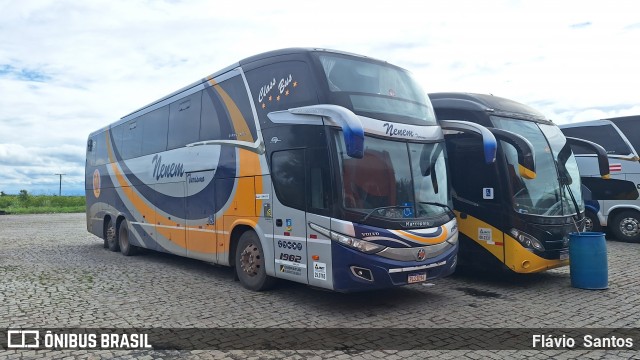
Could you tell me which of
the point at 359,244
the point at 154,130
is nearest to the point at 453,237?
the point at 359,244

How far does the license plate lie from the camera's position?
693cm

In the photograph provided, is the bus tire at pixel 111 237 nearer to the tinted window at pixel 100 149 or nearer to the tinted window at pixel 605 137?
the tinted window at pixel 100 149

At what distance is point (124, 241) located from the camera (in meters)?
14.3

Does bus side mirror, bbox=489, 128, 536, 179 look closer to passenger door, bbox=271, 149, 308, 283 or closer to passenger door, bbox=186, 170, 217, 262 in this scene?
passenger door, bbox=271, 149, 308, 283

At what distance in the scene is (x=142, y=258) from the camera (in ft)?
44.5

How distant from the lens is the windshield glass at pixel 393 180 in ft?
22.4

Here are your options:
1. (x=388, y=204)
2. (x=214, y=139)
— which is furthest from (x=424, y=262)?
(x=214, y=139)

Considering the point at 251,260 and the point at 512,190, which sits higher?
the point at 512,190

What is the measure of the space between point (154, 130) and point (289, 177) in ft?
19.9

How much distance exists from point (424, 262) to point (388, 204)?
0.99 meters

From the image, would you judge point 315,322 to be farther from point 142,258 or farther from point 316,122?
point 142,258

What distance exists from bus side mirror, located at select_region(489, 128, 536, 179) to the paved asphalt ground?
2031 millimetres

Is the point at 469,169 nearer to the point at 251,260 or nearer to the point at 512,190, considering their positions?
the point at 512,190

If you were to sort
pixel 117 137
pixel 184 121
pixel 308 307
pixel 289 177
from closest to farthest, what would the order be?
pixel 308 307 < pixel 289 177 < pixel 184 121 < pixel 117 137
